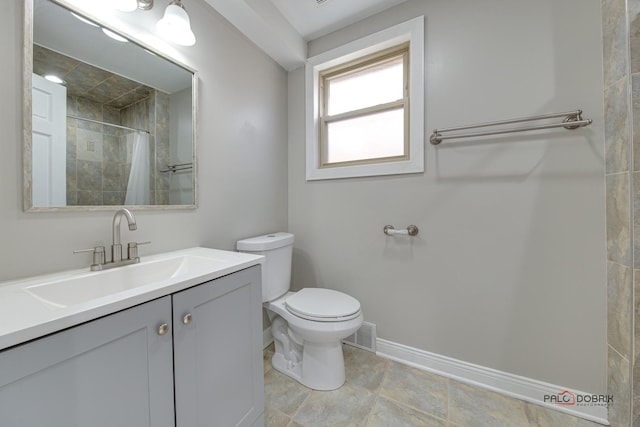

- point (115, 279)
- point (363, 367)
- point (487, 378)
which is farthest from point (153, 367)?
point (487, 378)

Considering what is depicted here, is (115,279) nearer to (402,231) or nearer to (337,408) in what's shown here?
(337,408)

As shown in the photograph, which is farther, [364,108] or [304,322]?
[364,108]

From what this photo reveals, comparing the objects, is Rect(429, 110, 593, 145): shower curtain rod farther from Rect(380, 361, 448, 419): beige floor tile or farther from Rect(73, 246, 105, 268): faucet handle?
Rect(73, 246, 105, 268): faucet handle

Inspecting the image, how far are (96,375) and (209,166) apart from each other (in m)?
1.07

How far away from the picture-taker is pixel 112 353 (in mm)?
594

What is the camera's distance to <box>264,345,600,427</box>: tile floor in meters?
1.14

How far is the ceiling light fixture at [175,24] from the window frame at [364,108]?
1.09 m

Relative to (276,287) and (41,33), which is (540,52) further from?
(41,33)

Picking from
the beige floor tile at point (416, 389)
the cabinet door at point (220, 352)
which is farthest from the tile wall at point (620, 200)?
the cabinet door at point (220, 352)

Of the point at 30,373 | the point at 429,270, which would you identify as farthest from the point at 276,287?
the point at 30,373

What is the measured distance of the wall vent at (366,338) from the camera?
1.68 m

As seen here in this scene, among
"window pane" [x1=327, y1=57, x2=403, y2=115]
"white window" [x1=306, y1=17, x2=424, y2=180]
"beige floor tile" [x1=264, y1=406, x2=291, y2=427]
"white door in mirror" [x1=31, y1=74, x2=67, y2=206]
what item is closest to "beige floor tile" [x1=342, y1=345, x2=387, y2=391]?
"beige floor tile" [x1=264, y1=406, x2=291, y2=427]

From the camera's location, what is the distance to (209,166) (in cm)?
139

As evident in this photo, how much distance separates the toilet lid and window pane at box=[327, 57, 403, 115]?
144 cm
